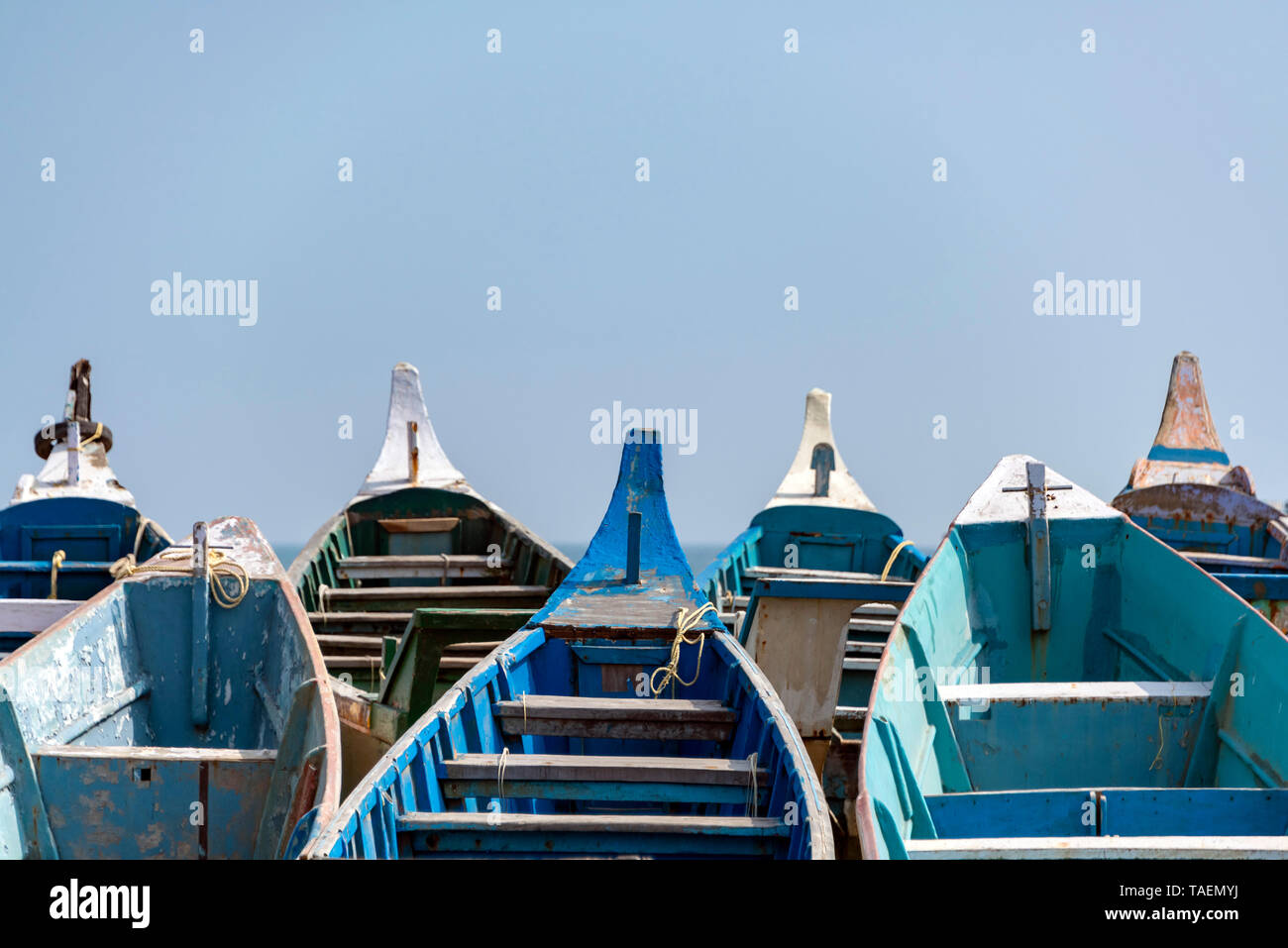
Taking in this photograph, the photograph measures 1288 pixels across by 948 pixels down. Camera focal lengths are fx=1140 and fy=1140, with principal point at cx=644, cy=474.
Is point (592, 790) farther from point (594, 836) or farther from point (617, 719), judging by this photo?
point (617, 719)

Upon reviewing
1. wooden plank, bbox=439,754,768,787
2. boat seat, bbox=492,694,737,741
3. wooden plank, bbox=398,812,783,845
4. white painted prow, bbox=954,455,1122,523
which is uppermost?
white painted prow, bbox=954,455,1122,523

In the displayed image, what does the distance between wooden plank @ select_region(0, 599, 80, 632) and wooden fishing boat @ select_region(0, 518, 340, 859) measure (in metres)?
1.52

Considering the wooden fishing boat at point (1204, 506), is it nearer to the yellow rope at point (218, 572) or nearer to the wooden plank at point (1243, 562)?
Result: the wooden plank at point (1243, 562)

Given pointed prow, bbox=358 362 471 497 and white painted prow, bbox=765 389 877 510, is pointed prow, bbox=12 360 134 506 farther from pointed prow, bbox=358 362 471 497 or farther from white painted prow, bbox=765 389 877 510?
white painted prow, bbox=765 389 877 510

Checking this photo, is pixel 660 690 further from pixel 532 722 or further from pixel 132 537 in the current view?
pixel 132 537

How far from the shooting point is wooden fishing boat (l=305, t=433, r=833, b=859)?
4.46 metres

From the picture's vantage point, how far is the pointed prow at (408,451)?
13.7 m

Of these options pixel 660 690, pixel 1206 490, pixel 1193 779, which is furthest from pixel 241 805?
pixel 1206 490

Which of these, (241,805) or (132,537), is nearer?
(241,805)

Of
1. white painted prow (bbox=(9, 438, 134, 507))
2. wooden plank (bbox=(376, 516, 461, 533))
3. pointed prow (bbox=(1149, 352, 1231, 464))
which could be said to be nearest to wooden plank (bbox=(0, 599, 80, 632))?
white painted prow (bbox=(9, 438, 134, 507))

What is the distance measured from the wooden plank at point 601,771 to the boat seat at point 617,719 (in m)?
0.59

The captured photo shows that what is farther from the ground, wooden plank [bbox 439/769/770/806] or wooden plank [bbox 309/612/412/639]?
wooden plank [bbox 309/612/412/639]
